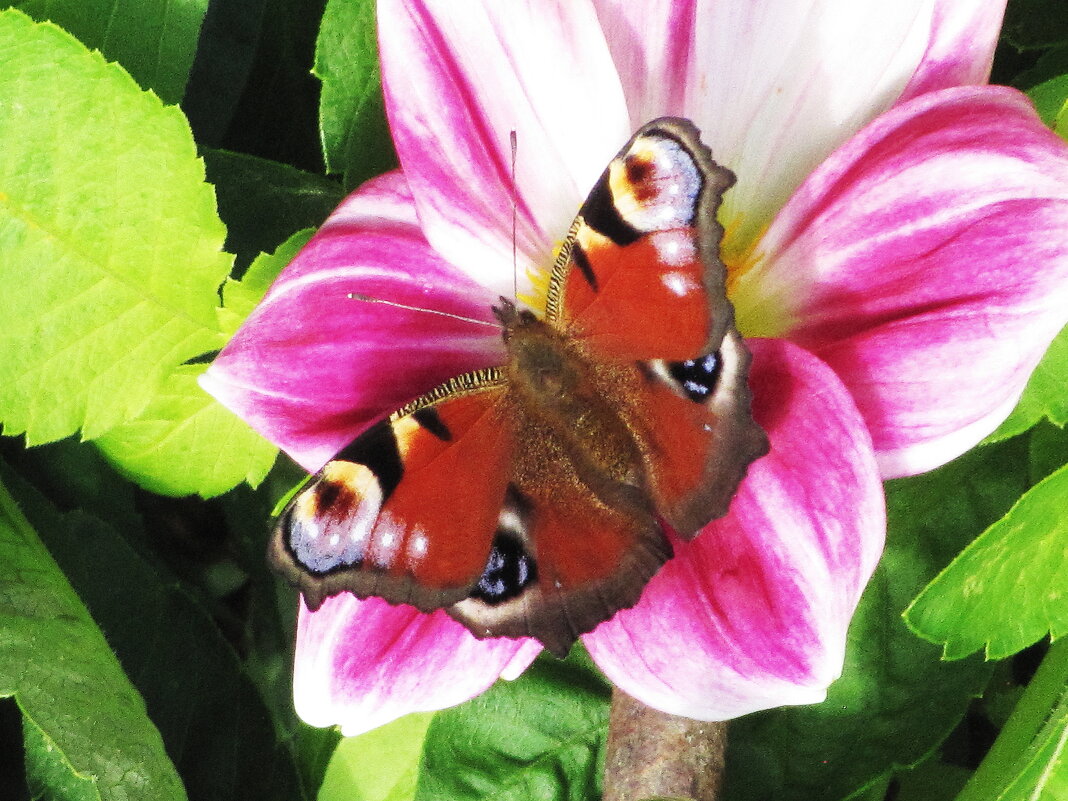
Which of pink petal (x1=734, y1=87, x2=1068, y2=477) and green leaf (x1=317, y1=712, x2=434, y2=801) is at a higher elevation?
pink petal (x1=734, y1=87, x2=1068, y2=477)

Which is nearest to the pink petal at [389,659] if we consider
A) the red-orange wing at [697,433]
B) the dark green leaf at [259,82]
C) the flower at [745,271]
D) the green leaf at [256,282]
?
the flower at [745,271]

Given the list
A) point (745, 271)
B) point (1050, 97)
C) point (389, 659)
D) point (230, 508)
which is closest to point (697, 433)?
point (745, 271)

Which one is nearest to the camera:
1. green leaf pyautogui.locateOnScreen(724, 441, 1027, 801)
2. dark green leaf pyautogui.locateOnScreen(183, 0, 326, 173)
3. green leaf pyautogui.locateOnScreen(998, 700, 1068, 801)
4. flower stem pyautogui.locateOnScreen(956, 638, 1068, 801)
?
green leaf pyautogui.locateOnScreen(998, 700, 1068, 801)

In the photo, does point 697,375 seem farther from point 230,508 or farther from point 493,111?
point 230,508

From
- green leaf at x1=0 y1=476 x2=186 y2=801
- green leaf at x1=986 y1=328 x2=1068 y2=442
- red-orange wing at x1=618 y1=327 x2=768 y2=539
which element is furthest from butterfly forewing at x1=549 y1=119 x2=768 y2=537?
green leaf at x1=0 y1=476 x2=186 y2=801

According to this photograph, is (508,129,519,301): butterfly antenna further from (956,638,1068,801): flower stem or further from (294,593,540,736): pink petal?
(956,638,1068,801): flower stem

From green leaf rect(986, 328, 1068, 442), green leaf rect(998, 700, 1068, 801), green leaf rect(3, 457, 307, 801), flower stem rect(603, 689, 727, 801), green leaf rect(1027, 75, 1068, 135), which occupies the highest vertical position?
green leaf rect(1027, 75, 1068, 135)

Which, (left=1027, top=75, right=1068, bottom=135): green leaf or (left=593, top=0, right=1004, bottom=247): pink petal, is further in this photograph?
(left=1027, top=75, right=1068, bottom=135): green leaf
